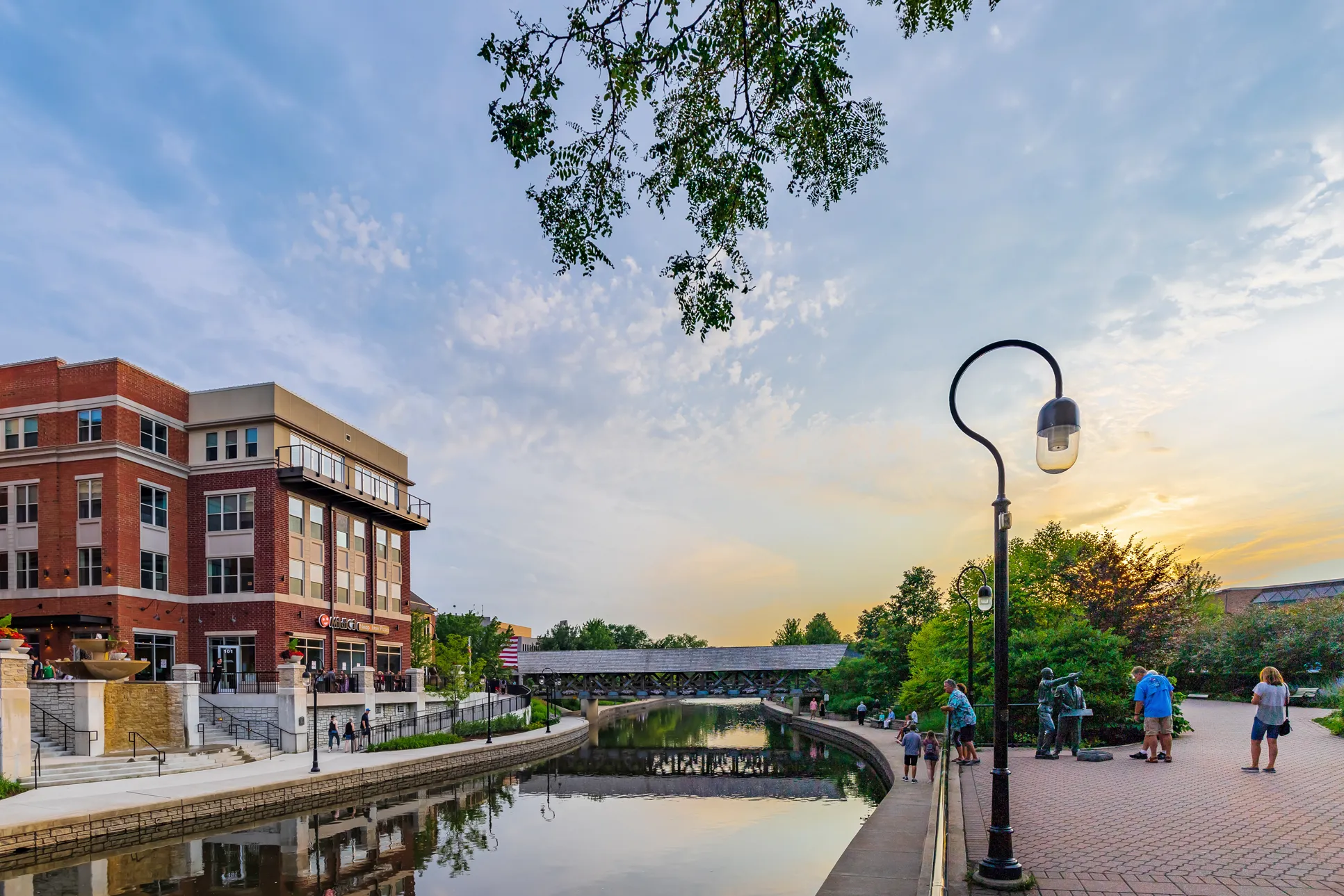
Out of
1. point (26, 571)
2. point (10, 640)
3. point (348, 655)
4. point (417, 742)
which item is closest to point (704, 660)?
point (348, 655)

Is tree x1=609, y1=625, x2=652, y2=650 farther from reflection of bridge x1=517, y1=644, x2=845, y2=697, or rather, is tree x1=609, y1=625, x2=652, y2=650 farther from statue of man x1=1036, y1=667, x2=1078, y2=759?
statue of man x1=1036, y1=667, x2=1078, y2=759

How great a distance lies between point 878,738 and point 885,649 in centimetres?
1591

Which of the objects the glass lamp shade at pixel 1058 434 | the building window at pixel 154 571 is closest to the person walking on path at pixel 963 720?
the glass lamp shade at pixel 1058 434

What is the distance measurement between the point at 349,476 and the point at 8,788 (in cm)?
2367

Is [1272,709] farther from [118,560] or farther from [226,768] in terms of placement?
[118,560]

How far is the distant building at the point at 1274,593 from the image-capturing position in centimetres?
9112

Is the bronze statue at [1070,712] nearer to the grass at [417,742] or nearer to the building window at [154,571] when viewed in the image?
the grass at [417,742]

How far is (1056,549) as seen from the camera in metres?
59.8

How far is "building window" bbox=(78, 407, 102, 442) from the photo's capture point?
34219 millimetres

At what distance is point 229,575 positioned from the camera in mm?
36688

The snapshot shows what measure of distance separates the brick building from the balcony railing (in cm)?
13

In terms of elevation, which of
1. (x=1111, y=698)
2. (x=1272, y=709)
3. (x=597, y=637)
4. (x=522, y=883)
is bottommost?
(x=597, y=637)

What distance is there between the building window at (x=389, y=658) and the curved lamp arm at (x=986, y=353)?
133 feet

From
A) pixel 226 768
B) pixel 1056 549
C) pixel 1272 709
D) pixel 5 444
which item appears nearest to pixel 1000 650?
pixel 1272 709
